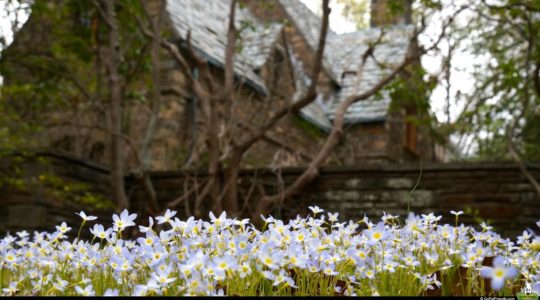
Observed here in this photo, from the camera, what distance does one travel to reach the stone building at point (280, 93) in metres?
12.5

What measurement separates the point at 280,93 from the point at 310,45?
9334 mm

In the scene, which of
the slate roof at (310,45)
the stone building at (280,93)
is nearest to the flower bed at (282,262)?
the stone building at (280,93)

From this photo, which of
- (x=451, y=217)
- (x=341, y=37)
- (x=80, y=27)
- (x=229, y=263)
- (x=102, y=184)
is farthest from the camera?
(x=341, y=37)

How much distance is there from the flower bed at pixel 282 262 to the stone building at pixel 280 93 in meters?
7.56

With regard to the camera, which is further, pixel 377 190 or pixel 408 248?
pixel 377 190

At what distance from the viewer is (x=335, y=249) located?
7.35ft

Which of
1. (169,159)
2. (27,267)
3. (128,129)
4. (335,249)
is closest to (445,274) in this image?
(335,249)

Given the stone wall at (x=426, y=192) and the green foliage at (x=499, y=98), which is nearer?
the stone wall at (x=426, y=192)

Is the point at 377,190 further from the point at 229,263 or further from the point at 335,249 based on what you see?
the point at 229,263

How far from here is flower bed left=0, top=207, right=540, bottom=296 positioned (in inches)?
70.9

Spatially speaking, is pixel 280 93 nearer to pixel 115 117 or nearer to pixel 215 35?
pixel 115 117

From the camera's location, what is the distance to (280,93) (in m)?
11.3

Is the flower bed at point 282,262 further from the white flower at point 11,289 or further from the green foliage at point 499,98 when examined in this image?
the green foliage at point 499,98

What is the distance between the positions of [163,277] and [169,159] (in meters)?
10.8
